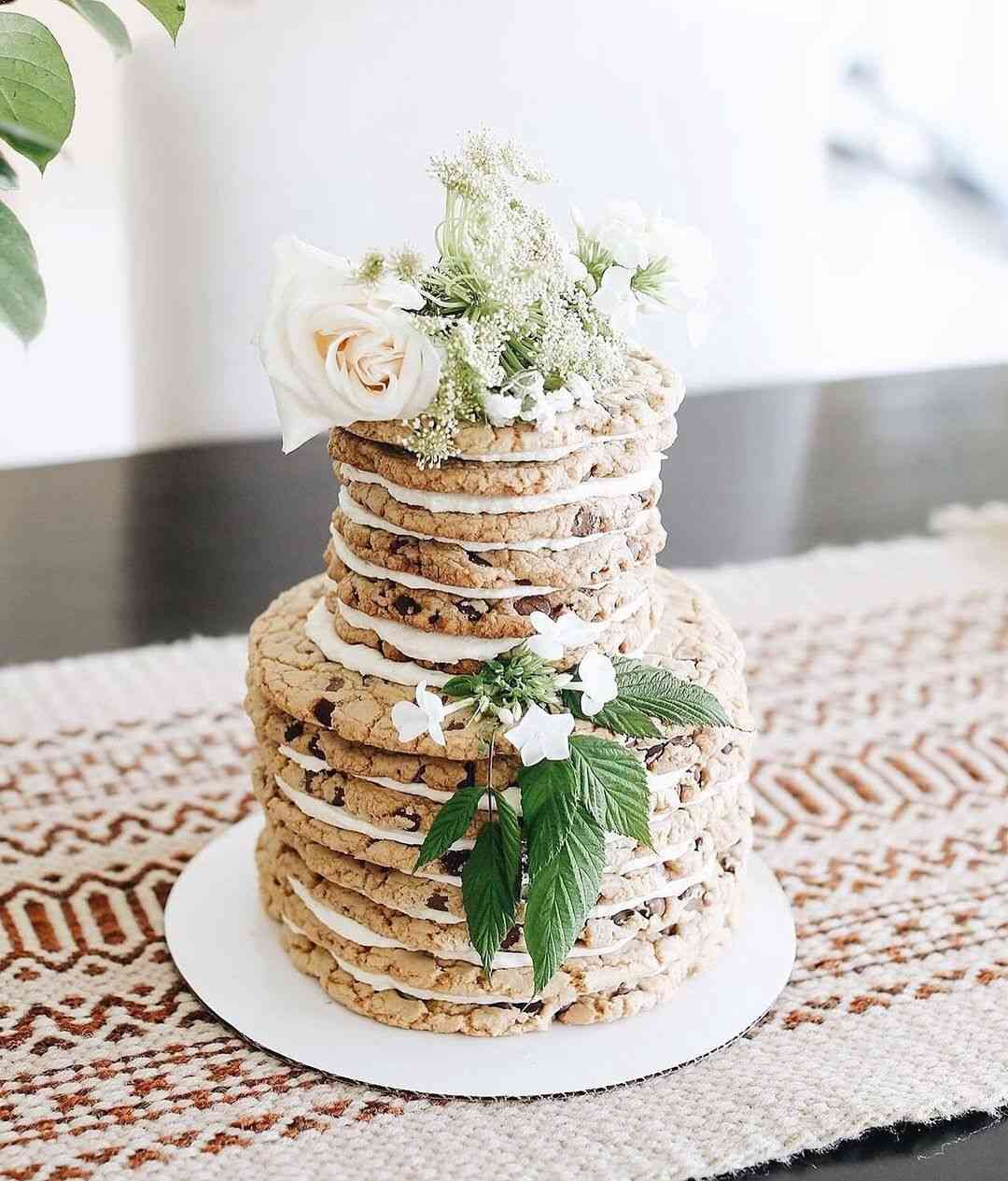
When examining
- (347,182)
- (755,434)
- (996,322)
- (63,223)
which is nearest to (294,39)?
(347,182)

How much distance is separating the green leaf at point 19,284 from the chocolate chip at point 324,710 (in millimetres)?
317

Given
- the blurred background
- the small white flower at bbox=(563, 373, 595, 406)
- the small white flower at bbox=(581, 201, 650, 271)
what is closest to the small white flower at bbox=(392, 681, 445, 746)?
the small white flower at bbox=(563, 373, 595, 406)

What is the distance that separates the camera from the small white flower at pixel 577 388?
42.9 inches

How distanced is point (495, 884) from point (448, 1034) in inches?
6.1

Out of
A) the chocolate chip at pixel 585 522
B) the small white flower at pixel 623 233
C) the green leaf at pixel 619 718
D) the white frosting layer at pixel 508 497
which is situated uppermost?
the small white flower at pixel 623 233

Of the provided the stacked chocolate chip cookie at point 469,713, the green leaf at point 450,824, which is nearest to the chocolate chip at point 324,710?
the stacked chocolate chip cookie at point 469,713

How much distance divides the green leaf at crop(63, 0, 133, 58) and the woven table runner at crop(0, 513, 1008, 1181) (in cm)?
67

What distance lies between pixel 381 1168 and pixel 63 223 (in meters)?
1.44

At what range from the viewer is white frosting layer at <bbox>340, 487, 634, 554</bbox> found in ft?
3.63

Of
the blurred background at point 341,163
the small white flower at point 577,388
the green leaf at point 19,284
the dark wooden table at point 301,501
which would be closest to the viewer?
the green leaf at point 19,284

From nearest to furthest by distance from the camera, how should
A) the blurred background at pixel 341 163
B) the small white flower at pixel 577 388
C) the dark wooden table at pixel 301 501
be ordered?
the small white flower at pixel 577 388, the dark wooden table at pixel 301 501, the blurred background at pixel 341 163

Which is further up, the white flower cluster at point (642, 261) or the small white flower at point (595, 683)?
the white flower cluster at point (642, 261)

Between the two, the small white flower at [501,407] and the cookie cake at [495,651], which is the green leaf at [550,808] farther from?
the small white flower at [501,407]

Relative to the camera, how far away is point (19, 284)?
3.29 ft
